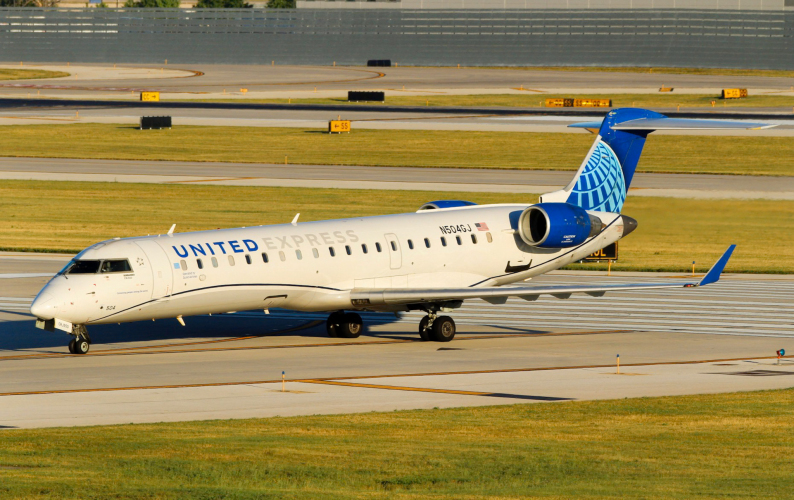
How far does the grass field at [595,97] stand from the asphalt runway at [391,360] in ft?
234

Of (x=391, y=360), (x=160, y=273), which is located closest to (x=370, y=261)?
(x=391, y=360)

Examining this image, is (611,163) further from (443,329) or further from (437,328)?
(437,328)

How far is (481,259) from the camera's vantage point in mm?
33938

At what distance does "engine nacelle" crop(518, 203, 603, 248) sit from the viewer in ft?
112

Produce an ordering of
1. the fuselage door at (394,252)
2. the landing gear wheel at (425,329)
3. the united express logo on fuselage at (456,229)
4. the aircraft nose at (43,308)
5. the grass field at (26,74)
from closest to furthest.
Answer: the aircraft nose at (43,308) < the fuselage door at (394,252) < the landing gear wheel at (425,329) < the united express logo on fuselage at (456,229) < the grass field at (26,74)

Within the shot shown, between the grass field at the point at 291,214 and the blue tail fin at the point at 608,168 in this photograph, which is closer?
the blue tail fin at the point at 608,168

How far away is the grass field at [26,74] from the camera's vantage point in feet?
469

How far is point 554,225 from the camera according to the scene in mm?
33938

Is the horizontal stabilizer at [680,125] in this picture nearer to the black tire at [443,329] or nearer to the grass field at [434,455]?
the black tire at [443,329]

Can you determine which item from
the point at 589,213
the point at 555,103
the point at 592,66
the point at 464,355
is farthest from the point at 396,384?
the point at 592,66

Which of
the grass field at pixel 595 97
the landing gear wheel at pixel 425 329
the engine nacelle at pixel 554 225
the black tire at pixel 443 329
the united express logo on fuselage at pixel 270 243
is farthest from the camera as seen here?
the grass field at pixel 595 97

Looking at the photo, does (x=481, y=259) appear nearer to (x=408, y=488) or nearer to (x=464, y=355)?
(x=464, y=355)

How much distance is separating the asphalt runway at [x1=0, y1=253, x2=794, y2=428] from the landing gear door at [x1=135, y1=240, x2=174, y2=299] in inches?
70.7

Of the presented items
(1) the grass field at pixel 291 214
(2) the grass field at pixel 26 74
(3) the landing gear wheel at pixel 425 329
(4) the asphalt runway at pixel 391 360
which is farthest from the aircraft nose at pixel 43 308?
(2) the grass field at pixel 26 74
